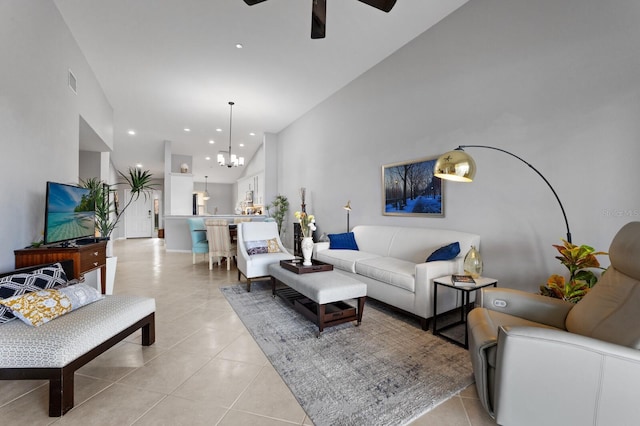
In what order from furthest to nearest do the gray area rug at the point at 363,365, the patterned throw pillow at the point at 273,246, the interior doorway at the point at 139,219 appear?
the interior doorway at the point at 139,219 < the patterned throw pillow at the point at 273,246 < the gray area rug at the point at 363,365

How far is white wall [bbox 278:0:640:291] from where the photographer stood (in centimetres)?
223

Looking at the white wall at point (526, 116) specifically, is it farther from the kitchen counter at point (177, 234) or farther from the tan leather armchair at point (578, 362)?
the kitchen counter at point (177, 234)

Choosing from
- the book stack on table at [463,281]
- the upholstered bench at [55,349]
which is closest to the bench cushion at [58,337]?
the upholstered bench at [55,349]

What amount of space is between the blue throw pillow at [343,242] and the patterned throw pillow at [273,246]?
862mm

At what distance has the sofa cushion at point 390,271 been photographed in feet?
9.35

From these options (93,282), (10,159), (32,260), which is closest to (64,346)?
(32,260)

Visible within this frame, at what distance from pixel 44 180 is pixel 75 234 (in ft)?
2.09

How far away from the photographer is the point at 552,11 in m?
2.56

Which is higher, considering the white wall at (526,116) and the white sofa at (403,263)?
the white wall at (526,116)

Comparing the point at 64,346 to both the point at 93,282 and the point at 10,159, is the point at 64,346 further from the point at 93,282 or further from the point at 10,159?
the point at 93,282

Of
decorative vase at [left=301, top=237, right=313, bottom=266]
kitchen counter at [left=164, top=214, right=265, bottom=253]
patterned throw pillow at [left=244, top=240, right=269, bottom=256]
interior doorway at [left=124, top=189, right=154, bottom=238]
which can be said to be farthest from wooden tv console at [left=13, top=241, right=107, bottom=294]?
interior doorway at [left=124, top=189, right=154, bottom=238]

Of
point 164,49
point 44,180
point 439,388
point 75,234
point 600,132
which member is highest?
point 164,49

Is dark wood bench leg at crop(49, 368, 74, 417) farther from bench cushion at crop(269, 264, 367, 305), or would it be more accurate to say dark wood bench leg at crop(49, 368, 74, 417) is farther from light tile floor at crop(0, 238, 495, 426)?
bench cushion at crop(269, 264, 367, 305)

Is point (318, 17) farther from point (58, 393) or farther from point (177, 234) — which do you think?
point (177, 234)
